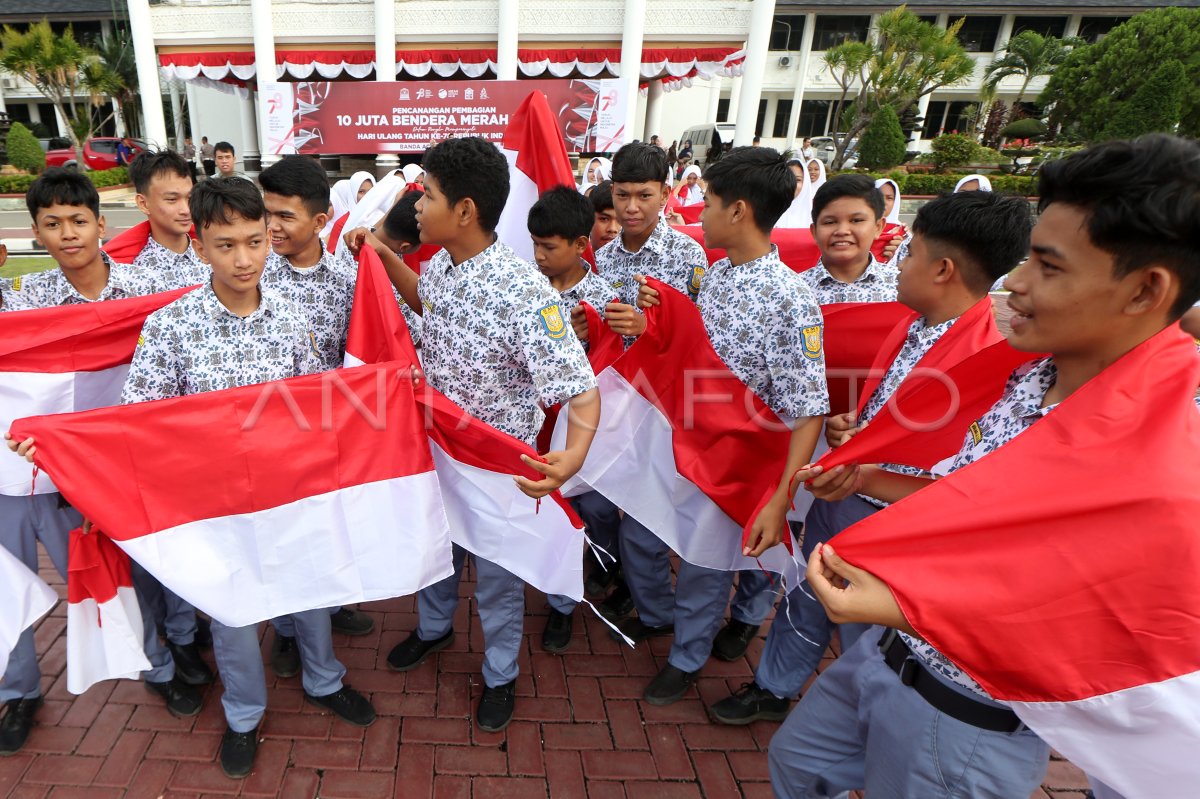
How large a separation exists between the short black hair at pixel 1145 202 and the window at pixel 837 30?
3817 cm

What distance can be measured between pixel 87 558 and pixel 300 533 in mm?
661

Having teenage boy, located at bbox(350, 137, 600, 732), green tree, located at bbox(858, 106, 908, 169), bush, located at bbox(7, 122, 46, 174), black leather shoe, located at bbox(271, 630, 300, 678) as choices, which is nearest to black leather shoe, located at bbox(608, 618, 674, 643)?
teenage boy, located at bbox(350, 137, 600, 732)

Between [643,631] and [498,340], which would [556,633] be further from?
[498,340]

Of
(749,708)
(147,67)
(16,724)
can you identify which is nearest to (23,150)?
(147,67)

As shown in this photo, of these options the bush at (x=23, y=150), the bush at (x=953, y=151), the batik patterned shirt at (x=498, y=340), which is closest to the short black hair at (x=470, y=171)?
the batik patterned shirt at (x=498, y=340)

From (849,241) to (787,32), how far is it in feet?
119

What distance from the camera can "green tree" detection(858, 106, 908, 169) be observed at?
2306 centimetres

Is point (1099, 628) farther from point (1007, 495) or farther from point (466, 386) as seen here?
point (466, 386)

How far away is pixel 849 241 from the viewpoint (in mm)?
3438

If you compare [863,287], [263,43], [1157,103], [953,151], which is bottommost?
[863,287]

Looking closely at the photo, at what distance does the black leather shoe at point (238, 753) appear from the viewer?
8.28 ft

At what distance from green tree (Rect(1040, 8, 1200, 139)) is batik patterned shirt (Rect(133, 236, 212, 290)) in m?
26.4

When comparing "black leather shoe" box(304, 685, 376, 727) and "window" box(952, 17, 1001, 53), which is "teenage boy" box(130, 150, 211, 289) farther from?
"window" box(952, 17, 1001, 53)

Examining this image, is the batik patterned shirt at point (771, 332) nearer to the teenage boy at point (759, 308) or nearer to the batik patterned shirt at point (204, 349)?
the teenage boy at point (759, 308)
